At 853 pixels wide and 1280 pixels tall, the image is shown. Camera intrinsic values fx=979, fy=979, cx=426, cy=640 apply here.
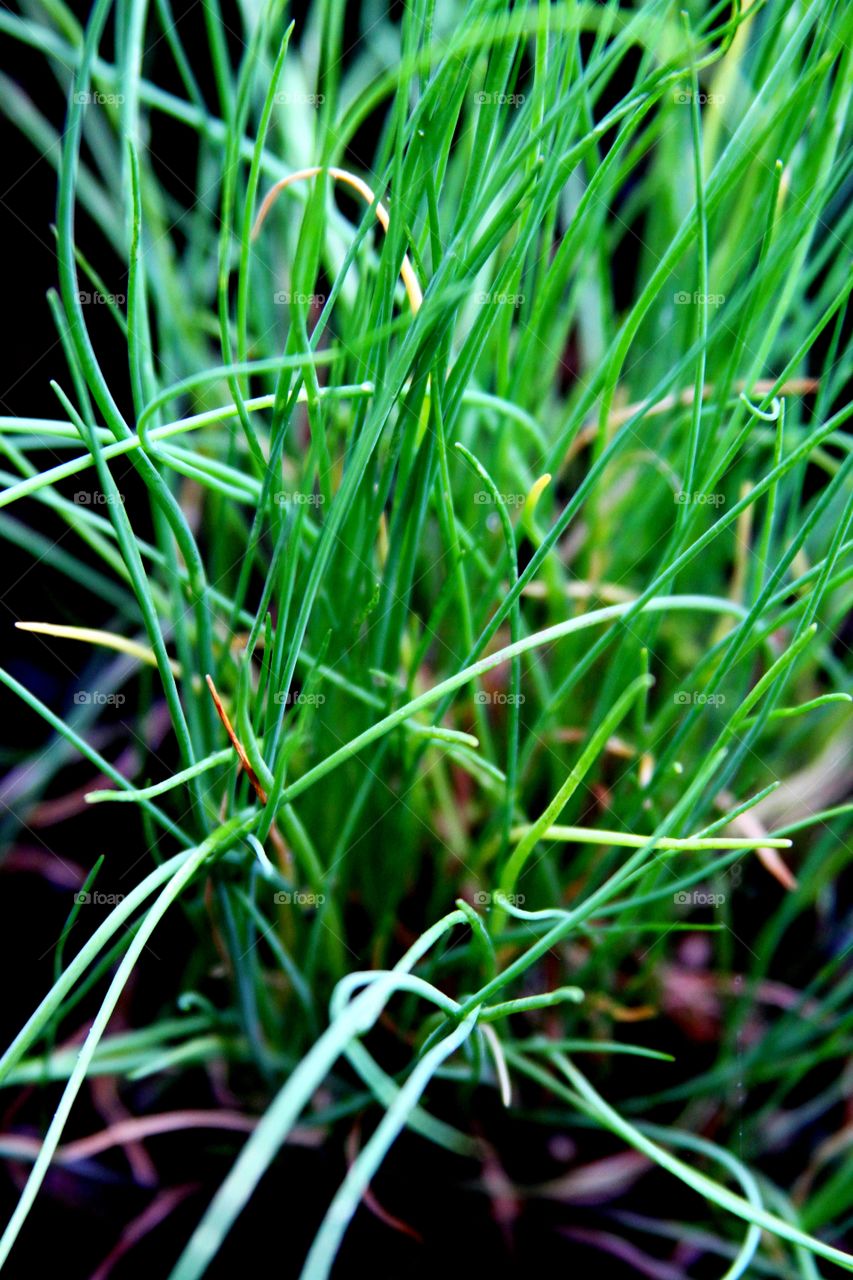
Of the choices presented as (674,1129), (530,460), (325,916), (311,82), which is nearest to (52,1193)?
(325,916)

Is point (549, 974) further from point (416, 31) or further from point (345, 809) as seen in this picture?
point (416, 31)

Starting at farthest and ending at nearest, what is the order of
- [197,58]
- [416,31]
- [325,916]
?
[197,58] < [325,916] < [416,31]

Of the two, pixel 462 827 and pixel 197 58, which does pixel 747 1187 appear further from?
pixel 197 58

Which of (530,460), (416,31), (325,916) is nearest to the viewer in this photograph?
(416,31)

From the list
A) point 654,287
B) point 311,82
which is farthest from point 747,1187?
point 311,82

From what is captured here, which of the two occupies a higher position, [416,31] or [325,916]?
[416,31]

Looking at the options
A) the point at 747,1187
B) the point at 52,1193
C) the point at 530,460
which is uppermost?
the point at 530,460

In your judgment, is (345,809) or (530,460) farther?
(530,460)
